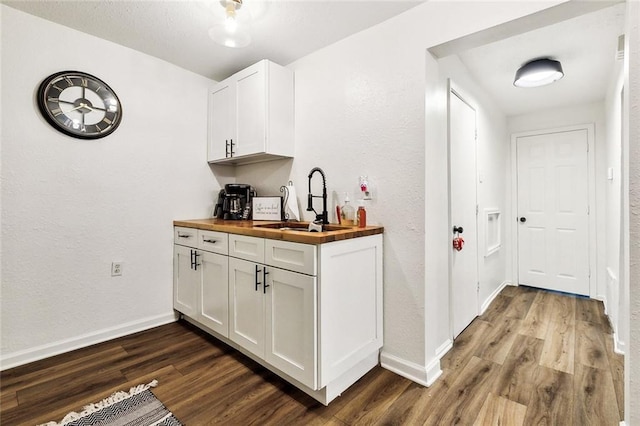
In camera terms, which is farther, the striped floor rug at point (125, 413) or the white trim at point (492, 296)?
the white trim at point (492, 296)

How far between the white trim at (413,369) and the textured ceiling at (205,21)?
223cm

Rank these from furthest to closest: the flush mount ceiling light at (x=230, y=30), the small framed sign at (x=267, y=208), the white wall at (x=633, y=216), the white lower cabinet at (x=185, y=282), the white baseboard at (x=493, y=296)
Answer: the white baseboard at (x=493, y=296) → the small framed sign at (x=267, y=208) → the white lower cabinet at (x=185, y=282) → the flush mount ceiling light at (x=230, y=30) → the white wall at (x=633, y=216)

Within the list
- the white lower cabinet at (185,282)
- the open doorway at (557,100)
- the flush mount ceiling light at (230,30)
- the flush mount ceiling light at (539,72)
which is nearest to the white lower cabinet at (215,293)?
the white lower cabinet at (185,282)

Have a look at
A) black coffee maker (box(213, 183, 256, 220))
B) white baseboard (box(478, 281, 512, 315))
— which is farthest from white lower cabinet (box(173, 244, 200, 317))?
white baseboard (box(478, 281, 512, 315))

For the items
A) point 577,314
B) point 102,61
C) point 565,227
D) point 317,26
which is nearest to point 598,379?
point 577,314

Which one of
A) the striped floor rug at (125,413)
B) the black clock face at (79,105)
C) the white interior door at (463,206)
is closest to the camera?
the striped floor rug at (125,413)

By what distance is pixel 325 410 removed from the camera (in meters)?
1.54

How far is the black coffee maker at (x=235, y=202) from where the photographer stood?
8.99ft

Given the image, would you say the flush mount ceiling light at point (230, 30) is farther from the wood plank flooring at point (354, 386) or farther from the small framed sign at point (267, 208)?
the wood plank flooring at point (354, 386)

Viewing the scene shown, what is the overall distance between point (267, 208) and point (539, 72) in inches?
102

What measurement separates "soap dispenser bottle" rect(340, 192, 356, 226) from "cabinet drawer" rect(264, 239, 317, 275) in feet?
1.95

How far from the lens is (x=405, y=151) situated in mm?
1833

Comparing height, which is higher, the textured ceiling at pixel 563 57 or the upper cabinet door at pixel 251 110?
the textured ceiling at pixel 563 57

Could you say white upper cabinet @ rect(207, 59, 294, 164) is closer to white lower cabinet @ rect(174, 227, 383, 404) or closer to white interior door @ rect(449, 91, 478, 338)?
white lower cabinet @ rect(174, 227, 383, 404)
